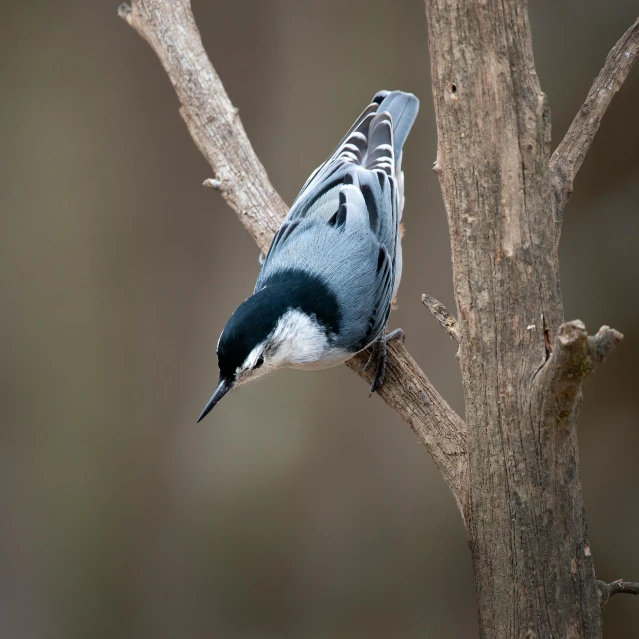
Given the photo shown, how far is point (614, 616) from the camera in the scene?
332 cm

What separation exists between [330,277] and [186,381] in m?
1.69

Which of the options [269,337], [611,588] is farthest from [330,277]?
[611,588]

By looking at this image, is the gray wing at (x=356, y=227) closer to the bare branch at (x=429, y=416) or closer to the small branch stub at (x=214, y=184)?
the bare branch at (x=429, y=416)

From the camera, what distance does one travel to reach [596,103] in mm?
1963

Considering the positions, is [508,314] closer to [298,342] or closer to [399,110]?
[298,342]

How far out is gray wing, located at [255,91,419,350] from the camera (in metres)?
2.30

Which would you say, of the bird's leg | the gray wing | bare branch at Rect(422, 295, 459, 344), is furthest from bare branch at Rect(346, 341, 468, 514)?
bare branch at Rect(422, 295, 459, 344)

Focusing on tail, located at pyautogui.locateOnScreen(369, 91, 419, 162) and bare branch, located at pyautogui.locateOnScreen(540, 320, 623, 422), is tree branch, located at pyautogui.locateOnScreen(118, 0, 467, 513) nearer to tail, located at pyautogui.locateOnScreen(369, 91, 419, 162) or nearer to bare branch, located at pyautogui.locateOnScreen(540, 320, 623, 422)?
tail, located at pyautogui.locateOnScreen(369, 91, 419, 162)

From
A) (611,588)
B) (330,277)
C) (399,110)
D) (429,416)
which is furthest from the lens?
(399,110)

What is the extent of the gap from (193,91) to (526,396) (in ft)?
5.12

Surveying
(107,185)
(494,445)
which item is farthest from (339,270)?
(107,185)

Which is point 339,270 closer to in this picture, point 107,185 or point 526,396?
point 526,396

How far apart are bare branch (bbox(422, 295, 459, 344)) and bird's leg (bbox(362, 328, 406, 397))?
38 cm

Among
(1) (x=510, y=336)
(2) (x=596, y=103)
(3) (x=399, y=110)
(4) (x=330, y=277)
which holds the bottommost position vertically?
(1) (x=510, y=336)
